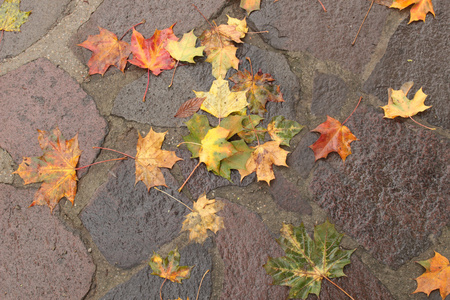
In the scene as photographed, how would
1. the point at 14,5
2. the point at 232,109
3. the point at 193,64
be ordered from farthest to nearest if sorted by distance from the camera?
the point at 14,5 → the point at 193,64 → the point at 232,109

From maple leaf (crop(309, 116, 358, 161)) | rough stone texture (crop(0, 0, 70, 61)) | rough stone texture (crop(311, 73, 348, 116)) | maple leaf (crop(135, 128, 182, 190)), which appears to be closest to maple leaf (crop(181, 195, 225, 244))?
maple leaf (crop(135, 128, 182, 190))

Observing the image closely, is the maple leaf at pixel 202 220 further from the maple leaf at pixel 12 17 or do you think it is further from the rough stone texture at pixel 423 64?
the maple leaf at pixel 12 17

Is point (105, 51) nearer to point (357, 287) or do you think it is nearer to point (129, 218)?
point (129, 218)

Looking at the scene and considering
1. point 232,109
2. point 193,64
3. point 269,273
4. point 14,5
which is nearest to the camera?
point 269,273

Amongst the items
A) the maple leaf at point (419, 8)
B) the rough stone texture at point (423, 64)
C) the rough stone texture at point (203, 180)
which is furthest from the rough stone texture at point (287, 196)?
the maple leaf at point (419, 8)

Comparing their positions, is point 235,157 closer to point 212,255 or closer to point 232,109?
point 232,109

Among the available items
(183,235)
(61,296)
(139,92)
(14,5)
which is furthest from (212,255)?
(14,5)

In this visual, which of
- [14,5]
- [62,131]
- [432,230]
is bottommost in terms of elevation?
[432,230]
